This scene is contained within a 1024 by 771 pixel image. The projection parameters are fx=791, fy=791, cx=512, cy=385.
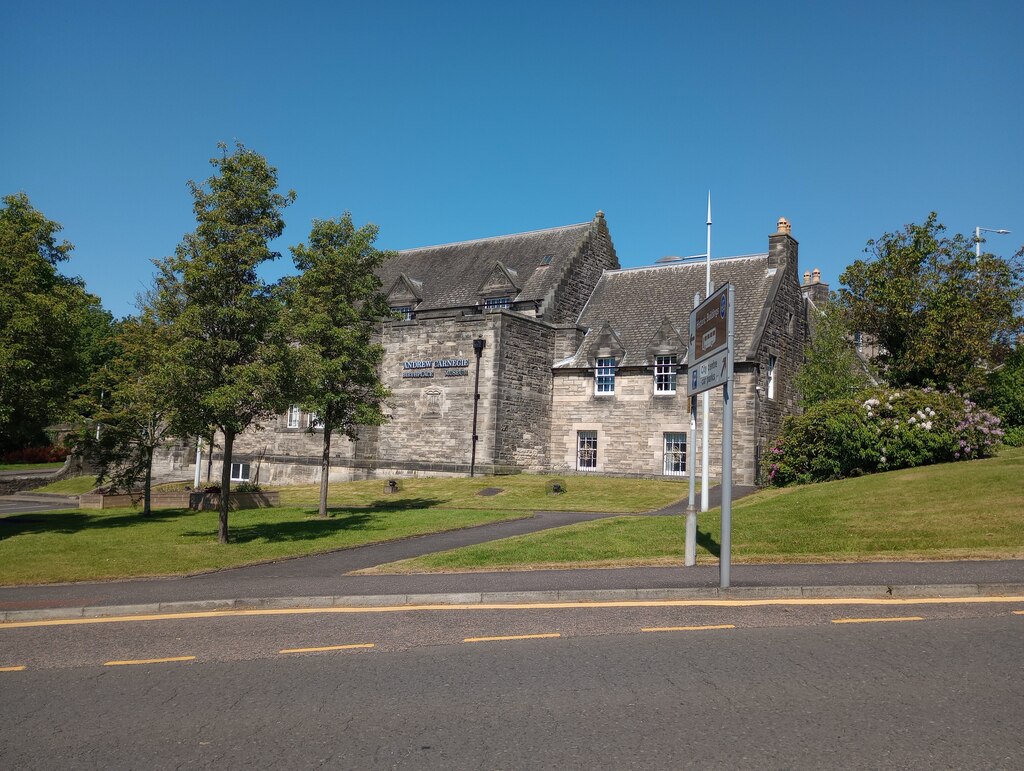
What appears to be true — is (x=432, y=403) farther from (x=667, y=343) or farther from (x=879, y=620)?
(x=879, y=620)

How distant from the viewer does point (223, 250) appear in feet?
53.6

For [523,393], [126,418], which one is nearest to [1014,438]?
[523,393]

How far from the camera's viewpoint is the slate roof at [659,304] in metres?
34.3

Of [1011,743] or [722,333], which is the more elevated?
[722,333]

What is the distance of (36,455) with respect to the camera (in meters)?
62.4

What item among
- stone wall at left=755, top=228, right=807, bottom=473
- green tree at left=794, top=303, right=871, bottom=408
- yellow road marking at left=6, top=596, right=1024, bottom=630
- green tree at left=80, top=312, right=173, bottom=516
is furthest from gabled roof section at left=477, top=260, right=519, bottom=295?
yellow road marking at left=6, top=596, right=1024, bottom=630

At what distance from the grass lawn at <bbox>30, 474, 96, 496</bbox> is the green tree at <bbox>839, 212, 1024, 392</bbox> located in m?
36.5

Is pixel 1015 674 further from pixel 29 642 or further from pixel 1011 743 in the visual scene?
pixel 29 642

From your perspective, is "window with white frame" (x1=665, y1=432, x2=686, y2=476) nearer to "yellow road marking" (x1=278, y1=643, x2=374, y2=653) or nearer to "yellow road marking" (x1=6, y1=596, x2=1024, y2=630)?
"yellow road marking" (x1=6, y1=596, x2=1024, y2=630)

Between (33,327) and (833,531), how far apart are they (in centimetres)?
1814

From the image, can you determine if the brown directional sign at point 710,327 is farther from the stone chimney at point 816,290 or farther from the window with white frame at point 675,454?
the stone chimney at point 816,290

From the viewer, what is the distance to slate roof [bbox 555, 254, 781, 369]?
34300 millimetres

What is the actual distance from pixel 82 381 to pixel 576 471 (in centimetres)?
2145

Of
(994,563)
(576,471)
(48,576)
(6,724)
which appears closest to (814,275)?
(576,471)
